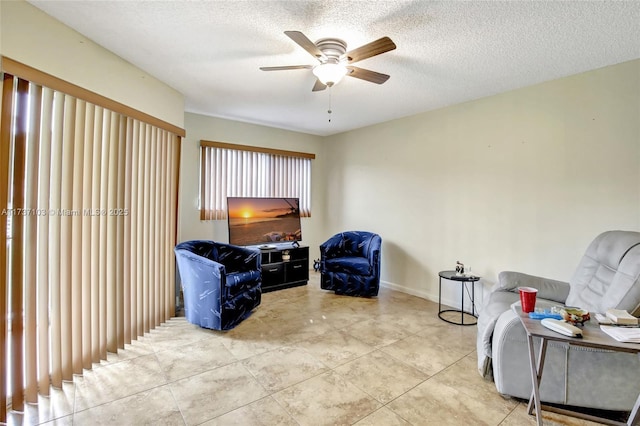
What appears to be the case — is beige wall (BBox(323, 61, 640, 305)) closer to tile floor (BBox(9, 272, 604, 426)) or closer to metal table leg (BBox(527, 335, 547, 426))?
tile floor (BBox(9, 272, 604, 426))

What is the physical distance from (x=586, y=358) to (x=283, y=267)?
3.51 m

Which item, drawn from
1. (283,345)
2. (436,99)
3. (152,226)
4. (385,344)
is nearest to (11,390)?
(152,226)

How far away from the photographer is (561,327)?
1593mm

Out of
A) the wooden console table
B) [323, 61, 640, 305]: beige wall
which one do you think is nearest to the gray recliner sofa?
the wooden console table

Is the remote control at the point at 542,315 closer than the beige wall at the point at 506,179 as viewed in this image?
Yes

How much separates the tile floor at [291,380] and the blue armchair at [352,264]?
0.85m

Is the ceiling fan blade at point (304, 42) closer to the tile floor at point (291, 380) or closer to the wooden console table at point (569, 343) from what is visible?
the wooden console table at point (569, 343)

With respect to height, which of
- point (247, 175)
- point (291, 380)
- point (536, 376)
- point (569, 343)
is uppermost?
point (247, 175)

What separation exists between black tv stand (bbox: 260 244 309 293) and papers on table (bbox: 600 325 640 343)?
3.59 metres

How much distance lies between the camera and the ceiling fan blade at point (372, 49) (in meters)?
1.90

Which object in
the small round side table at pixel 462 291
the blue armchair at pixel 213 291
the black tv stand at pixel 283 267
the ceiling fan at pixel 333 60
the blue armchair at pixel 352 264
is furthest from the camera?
the black tv stand at pixel 283 267

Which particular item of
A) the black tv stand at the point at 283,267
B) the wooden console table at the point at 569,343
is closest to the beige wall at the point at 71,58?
the black tv stand at the point at 283,267

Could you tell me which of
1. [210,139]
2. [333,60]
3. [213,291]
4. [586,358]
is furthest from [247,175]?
[586,358]

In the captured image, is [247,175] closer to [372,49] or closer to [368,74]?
[368,74]
